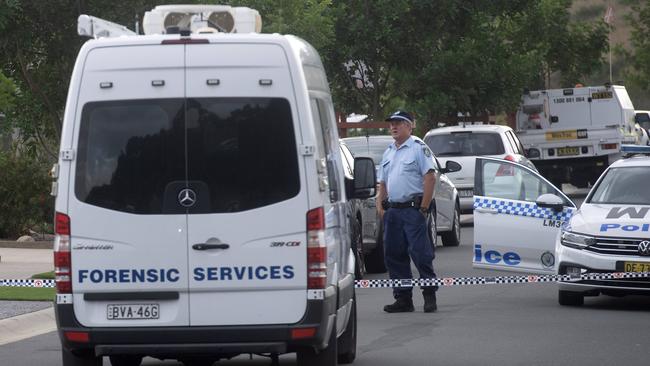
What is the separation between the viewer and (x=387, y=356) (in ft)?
38.2

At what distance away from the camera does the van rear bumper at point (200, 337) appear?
888 cm

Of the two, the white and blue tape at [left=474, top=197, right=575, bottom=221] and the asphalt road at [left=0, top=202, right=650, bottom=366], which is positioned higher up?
→ the white and blue tape at [left=474, top=197, right=575, bottom=221]

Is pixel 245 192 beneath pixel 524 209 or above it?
above

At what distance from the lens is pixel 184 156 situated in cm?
895

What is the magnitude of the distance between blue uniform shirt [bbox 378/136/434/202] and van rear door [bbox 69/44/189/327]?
5611mm

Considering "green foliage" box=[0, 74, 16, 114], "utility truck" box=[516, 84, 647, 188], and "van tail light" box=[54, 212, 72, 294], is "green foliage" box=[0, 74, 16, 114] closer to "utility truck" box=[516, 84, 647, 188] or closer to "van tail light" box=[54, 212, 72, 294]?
"van tail light" box=[54, 212, 72, 294]

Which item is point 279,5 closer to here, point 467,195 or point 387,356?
point 467,195

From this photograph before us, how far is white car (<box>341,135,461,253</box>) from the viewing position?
18812mm

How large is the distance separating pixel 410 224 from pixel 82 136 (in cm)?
591

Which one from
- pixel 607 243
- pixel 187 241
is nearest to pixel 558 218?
pixel 607 243

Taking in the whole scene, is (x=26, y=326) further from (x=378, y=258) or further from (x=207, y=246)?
(x=378, y=258)

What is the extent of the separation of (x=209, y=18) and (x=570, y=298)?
20.0 feet

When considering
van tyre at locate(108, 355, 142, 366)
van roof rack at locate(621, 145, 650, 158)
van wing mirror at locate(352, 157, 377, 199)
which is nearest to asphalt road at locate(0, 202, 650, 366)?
van tyre at locate(108, 355, 142, 366)

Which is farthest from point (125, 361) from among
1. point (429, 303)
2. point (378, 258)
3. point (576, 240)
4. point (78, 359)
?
point (378, 258)
